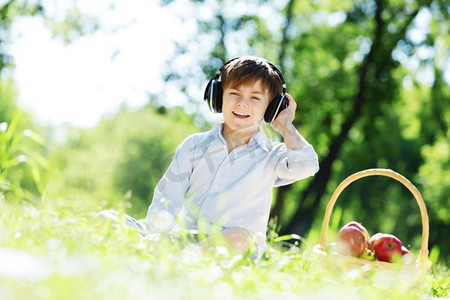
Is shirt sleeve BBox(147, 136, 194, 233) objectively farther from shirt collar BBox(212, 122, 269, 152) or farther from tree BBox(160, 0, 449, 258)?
tree BBox(160, 0, 449, 258)

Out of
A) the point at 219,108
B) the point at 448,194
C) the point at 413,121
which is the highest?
the point at 219,108

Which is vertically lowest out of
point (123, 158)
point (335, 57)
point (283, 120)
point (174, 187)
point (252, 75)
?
point (123, 158)

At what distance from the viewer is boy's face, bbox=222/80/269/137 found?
12.0 feet

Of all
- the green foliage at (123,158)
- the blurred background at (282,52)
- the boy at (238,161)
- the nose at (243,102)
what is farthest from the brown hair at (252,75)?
the green foliage at (123,158)

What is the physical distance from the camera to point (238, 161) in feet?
12.2

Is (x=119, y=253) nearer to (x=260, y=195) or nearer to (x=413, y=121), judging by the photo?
(x=260, y=195)

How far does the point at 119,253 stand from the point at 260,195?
1555 millimetres

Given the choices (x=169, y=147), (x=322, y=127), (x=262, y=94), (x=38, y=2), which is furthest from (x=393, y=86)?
(x=169, y=147)

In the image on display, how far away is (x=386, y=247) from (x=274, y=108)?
1.14m

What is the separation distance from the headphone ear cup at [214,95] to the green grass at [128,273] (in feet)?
3.90

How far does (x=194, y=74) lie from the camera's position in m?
13.3

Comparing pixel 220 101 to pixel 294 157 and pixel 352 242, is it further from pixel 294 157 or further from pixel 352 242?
pixel 352 242

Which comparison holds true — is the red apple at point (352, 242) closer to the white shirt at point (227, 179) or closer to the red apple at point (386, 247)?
the red apple at point (386, 247)

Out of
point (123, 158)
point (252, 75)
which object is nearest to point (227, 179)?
point (252, 75)
